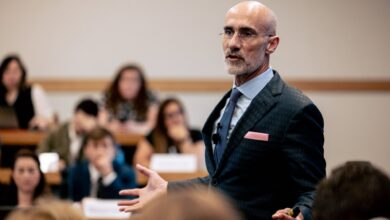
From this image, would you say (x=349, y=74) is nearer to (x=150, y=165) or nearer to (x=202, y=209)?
(x=150, y=165)

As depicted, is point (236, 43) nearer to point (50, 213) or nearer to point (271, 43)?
point (271, 43)

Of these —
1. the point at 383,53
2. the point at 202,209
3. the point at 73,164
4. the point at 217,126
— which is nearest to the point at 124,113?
the point at 73,164

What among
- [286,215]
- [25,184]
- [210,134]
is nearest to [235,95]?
[210,134]

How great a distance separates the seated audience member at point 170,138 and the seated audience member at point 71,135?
500 millimetres

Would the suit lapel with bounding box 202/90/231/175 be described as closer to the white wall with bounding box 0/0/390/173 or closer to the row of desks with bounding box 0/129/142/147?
the row of desks with bounding box 0/129/142/147

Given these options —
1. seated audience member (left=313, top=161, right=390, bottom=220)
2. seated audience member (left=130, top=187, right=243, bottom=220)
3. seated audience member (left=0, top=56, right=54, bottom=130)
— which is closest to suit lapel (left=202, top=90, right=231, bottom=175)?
seated audience member (left=313, top=161, right=390, bottom=220)

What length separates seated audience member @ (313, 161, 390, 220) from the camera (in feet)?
6.09

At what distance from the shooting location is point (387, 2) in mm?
8898

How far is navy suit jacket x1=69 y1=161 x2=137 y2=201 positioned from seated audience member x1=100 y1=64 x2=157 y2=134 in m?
1.10

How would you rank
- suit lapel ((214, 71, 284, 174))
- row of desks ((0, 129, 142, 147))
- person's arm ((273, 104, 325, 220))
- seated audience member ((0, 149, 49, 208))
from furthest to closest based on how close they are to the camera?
row of desks ((0, 129, 142, 147)) < seated audience member ((0, 149, 49, 208)) < suit lapel ((214, 71, 284, 174)) < person's arm ((273, 104, 325, 220))

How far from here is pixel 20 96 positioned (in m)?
7.22

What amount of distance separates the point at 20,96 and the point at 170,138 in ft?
5.01

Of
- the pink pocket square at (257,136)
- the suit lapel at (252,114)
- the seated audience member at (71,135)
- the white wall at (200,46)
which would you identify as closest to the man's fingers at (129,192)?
the suit lapel at (252,114)

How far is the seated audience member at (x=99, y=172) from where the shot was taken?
18.5 ft
